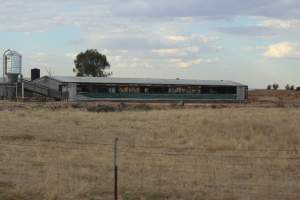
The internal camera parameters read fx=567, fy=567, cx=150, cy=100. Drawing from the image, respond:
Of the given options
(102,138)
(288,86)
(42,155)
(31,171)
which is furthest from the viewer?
(288,86)

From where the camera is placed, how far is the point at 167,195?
10016mm

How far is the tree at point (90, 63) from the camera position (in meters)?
136

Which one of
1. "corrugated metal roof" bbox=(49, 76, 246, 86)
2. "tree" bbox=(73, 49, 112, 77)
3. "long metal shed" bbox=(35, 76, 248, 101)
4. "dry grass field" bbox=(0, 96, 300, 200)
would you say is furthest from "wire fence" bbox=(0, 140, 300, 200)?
"tree" bbox=(73, 49, 112, 77)

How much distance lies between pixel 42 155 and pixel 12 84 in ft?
238

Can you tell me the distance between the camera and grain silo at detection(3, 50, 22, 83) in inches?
3467

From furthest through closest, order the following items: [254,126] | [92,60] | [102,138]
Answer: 1. [92,60]
2. [254,126]
3. [102,138]

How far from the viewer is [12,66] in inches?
3610

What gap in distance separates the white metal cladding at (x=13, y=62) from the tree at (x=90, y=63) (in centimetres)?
4278

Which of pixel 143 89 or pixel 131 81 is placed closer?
pixel 131 81

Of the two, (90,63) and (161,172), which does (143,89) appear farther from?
(161,172)

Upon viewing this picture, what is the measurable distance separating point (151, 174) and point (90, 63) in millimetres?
125776

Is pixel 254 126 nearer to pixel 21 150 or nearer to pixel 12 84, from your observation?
pixel 21 150

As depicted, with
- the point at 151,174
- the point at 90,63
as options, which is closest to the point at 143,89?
the point at 90,63

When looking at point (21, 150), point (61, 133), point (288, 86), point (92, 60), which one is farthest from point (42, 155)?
point (288, 86)
